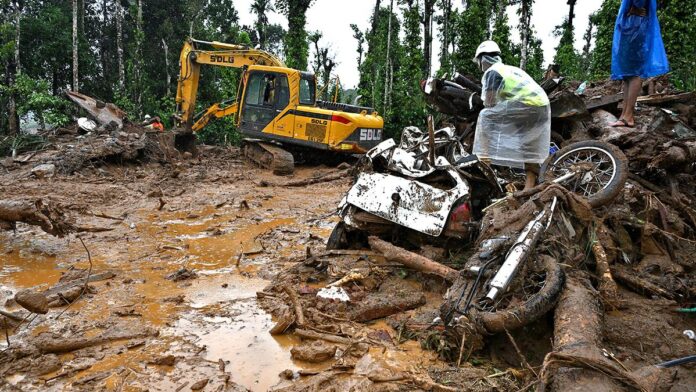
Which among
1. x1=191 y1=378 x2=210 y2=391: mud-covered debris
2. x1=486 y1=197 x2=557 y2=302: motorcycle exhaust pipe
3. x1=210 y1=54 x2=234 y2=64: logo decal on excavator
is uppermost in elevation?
x1=210 y1=54 x2=234 y2=64: logo decal on excavator

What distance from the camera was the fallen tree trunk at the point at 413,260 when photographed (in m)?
4.09

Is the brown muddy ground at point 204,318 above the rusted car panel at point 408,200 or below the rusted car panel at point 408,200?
below

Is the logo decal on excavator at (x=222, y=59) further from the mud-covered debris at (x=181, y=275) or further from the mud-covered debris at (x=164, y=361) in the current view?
the mud-covered debris at (x=164, y=361)

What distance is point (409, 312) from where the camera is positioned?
155 inches

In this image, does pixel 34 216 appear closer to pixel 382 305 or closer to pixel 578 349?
pixel 382 305

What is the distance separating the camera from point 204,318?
390 cm

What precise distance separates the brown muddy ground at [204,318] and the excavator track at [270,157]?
397 cm

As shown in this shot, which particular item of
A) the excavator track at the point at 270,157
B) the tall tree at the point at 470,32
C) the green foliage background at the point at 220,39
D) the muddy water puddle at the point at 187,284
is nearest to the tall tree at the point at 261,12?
the green foliage background at the point at 220,39

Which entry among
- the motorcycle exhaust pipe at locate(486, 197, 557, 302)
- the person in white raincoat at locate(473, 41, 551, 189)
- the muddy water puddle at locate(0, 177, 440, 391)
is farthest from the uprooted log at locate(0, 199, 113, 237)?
the person in white raincoat at locate(473, 41, 551, 189)

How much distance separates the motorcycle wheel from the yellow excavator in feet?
24.7

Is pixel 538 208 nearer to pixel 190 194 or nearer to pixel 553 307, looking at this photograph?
pixel 553 307

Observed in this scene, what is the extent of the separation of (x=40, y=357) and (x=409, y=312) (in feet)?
9.12

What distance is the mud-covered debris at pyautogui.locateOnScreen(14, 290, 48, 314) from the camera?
355cm

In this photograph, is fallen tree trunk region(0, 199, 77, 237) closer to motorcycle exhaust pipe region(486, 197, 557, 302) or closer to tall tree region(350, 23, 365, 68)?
motorcycle exhaust pipe region(486, 197, 557, 302)
